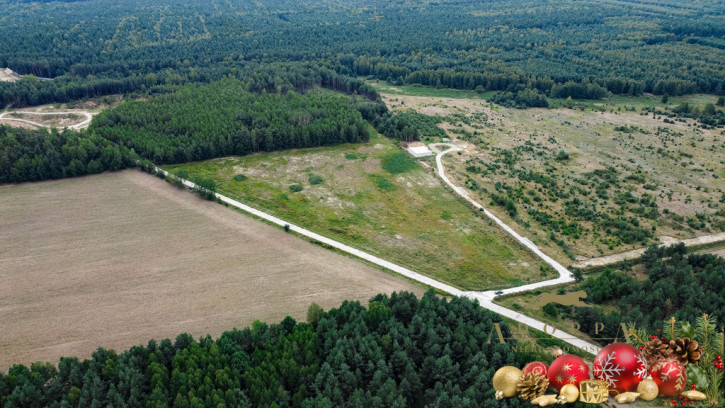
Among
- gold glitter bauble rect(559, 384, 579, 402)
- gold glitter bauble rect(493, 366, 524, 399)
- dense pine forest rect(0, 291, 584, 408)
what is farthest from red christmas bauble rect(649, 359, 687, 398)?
dense pine forest rect(0, 291, 584, 408)

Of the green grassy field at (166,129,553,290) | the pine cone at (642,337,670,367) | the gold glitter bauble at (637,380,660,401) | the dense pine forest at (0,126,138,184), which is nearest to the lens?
the gold glitter bauble at (637,380,660,401)

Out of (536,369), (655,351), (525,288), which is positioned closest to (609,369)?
(536,369)

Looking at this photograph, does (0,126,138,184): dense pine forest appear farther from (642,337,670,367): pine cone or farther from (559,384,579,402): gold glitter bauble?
(642,337,670,367): pine cone

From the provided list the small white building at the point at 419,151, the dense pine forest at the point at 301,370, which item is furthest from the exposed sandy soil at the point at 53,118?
the dense pine forest at the point at 301,370

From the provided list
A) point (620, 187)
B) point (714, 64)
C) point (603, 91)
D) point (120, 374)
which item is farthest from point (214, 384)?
point (714, 64)

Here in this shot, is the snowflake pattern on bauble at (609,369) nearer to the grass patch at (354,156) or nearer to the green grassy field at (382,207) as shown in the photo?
the green grassy field at (382,207)

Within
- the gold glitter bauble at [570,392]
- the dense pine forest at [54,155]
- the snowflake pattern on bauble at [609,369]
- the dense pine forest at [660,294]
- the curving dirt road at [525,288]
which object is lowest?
the curving dirt road at [525,288]

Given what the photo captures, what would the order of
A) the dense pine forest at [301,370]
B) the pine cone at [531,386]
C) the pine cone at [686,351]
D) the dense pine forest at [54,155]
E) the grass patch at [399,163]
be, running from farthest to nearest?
the grass patch at [399,163]
the dense pine forest at [54,155]
the dense pine forest at [301,370]
the pine cone at [686,351]
the pine cone at [531,386]
